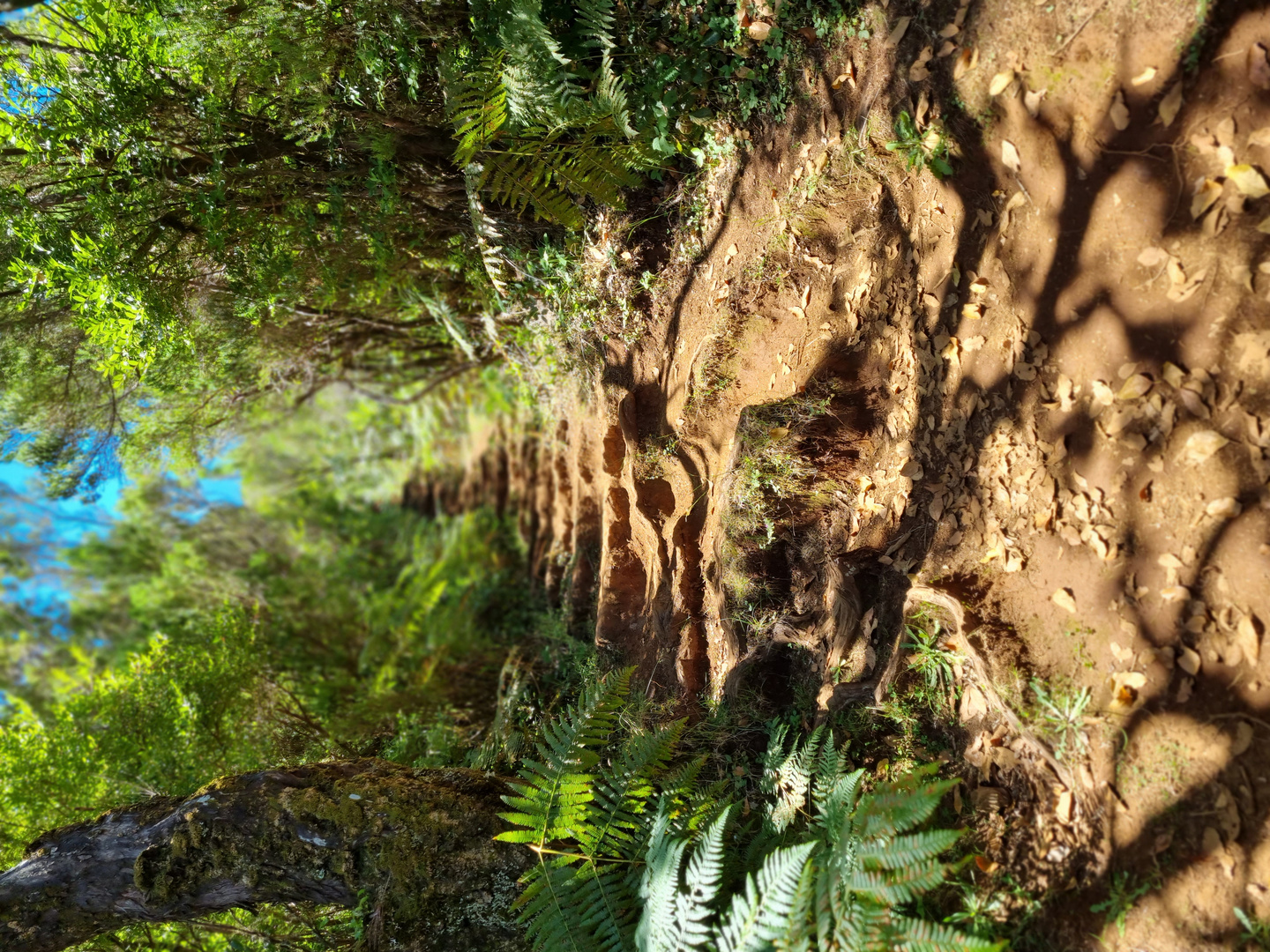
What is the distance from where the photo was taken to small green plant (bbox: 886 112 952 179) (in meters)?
2.98

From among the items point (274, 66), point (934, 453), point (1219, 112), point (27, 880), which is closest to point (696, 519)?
point (934, 453)

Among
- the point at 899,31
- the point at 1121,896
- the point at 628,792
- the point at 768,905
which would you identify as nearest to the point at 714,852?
the point at 768,905

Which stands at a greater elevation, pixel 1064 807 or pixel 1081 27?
pixel 1081 27

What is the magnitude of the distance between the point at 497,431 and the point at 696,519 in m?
4.04

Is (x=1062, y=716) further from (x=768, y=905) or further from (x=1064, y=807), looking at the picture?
(x=768, y=905)

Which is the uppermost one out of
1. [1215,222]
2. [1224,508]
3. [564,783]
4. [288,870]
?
[1215,222]

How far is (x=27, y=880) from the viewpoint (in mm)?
3486

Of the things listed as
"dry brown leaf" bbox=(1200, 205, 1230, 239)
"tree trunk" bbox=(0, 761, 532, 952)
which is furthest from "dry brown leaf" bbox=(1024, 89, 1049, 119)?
"tree trunk" bbox=(0, 761, 532, 952)

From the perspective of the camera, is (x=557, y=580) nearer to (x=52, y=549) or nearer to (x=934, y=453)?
(x=934, y=453)

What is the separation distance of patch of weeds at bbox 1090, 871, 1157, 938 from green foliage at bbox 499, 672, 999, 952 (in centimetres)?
49

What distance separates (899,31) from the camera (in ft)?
10.1

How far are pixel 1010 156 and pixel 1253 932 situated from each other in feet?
9.16

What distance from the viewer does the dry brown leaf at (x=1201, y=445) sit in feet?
7.96

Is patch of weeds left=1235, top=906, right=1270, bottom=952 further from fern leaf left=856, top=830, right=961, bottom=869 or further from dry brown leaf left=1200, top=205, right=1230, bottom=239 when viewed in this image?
dry brown leaf left=1200, top=205, right=1230, bottom=239
